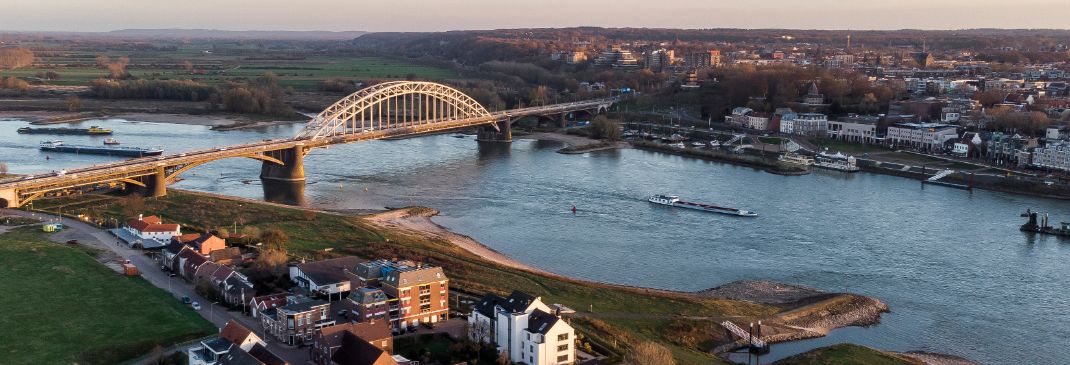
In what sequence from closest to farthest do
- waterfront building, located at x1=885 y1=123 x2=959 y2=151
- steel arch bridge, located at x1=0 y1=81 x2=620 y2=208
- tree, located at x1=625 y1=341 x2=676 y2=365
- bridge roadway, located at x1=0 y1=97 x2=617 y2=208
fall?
1. tree, located at x1=625 y1=341 x2=676 y2=365
2. bridge roadway, located at x1=0 y1=97 x2=617 y2=208
3. steel arch bridge, located at x1=0 y1=81 x2=620 y2=208
4. waterfront building, located at x1=885 y1=123 x2=959 y2=151

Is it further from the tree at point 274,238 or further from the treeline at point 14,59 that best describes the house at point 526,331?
the treeline at point 14,59

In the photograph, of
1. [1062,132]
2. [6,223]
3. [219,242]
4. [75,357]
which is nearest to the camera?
[75,357]

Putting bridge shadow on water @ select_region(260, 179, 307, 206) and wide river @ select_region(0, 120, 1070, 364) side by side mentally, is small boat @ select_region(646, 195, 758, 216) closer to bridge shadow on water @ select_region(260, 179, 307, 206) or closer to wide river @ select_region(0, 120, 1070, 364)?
wide river @ select_region(0, 120, 1070, 364)

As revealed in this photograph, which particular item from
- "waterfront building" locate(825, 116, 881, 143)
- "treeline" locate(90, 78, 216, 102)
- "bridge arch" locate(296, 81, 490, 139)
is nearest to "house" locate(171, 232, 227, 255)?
"bridge arch" locate(296, 81, 490, 139)

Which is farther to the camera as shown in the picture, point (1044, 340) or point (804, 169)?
point (804, 169)

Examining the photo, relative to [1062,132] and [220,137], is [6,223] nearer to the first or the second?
[220,137]

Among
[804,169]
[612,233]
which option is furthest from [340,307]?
[804,169]
